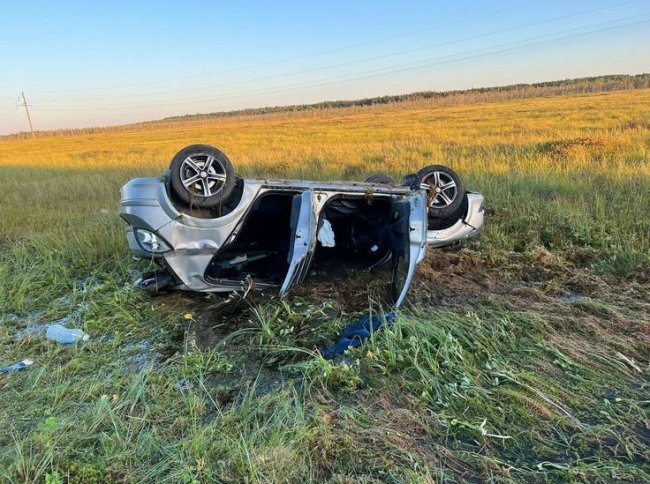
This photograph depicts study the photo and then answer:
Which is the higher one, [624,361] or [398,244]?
[398,244]

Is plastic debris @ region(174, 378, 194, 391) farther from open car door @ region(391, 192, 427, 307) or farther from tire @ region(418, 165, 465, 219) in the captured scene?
tire @ region(418, 165, 465, 219)

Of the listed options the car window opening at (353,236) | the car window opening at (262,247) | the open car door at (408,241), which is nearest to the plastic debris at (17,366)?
the car window opening at (262,247)

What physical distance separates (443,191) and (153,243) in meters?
2.68

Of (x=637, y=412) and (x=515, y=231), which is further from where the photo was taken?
(x=515, y=231)

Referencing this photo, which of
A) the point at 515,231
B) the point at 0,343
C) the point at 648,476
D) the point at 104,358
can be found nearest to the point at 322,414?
the point at 648,476

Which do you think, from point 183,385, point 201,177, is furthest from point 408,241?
point 183,385

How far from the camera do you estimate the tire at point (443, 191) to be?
455 cm

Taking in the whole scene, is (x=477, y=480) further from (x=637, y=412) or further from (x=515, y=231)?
(x=515, y=231)

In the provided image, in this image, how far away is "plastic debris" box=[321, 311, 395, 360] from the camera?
3.07 m

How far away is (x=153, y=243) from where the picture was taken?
11.9 ft

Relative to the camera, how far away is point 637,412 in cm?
227

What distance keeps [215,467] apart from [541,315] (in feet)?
7.79

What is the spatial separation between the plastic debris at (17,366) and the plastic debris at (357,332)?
1.96m

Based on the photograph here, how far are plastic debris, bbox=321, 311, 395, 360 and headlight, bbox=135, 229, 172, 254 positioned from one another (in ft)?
4.85
